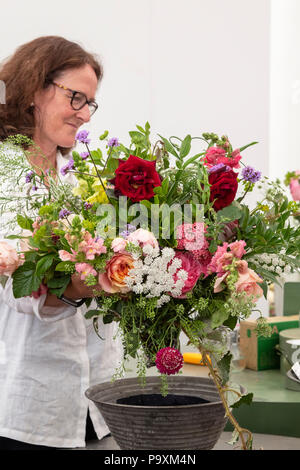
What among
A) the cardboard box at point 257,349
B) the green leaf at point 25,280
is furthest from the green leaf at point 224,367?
the cardboard box at point 257,349

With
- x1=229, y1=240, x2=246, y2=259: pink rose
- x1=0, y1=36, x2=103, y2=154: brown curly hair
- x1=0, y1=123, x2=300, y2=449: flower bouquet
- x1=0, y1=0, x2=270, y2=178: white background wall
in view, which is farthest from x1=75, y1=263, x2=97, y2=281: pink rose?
x1=0, y1=0, x2=270, y2=178: white background wall

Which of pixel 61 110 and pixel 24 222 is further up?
pixel 61 110

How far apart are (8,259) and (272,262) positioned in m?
0.43

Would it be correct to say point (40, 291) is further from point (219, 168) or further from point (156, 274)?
point (219, 168)

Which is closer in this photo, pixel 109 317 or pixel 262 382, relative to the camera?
pixel 109 317

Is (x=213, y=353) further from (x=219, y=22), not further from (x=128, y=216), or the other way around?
(x=219, y=22)

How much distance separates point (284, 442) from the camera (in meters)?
1.24

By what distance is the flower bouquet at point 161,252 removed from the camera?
85cm

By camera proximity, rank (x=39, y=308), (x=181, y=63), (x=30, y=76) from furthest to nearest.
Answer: (x=181, y=63) → (x=30, y=76) → (x=39, y=308)

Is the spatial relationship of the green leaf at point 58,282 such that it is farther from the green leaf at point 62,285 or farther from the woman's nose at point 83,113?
the woman's nose at point 83,113

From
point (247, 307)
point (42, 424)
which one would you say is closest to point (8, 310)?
point (42, 424)

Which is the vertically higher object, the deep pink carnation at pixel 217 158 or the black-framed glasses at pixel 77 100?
the black-framed glasses at pixel 77 100

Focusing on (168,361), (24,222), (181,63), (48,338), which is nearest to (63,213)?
(24,222)

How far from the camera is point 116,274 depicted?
854mm
